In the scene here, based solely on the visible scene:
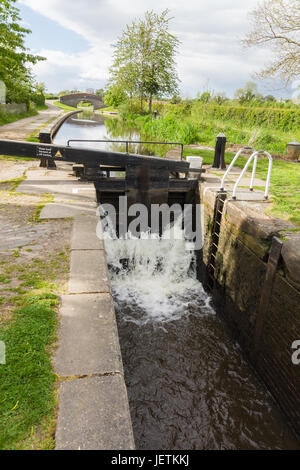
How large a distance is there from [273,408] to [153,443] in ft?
5.06

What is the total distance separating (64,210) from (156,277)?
7.65 ft

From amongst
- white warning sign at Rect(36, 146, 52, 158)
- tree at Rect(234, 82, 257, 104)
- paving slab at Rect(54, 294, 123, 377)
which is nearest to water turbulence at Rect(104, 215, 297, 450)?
paving slab at Rect(54, 294, 123, 377)

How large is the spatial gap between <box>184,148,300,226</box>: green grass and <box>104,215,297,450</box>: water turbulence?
2.14 m

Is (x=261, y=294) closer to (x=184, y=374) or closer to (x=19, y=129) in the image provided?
(x=184, y=374)

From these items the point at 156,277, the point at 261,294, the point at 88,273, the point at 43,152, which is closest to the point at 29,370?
the point at 88,273

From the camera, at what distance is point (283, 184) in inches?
268

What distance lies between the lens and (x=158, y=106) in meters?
31.2

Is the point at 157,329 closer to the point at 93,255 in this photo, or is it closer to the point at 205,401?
the point at 205,401

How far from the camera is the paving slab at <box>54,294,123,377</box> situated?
230 cm

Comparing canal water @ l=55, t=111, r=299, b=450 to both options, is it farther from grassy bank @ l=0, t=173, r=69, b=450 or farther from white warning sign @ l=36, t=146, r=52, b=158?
white warning sign @ l=36, t=146, r=52, b=158

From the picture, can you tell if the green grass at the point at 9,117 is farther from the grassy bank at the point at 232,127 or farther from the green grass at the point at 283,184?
the green grass at the point at 283,184

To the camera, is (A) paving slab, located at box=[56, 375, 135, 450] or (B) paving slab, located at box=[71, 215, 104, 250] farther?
(B) paving slab, located at box=[71, 215, 104, 250]

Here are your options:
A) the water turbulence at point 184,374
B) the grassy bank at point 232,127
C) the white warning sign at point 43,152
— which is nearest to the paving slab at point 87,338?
the water turbulence at point 184,374
